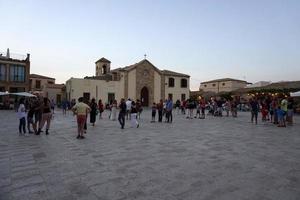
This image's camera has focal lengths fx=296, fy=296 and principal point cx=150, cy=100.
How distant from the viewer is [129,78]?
1642 inches

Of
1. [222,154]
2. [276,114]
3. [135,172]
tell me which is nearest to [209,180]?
[135,172]

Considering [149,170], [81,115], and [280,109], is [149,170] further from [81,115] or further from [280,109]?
[280,109]

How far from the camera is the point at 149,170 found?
552cm

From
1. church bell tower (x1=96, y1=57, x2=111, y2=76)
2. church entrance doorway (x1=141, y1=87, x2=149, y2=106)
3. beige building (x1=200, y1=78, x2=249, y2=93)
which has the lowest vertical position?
church entrance doorway (x1=141, y1=87, x2=149, y2=106)

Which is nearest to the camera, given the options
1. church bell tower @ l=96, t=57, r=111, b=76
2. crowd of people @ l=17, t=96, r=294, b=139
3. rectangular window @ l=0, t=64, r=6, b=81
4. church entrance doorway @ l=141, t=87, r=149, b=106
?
crowd of people @ l=17, t=96, r=294, b=139

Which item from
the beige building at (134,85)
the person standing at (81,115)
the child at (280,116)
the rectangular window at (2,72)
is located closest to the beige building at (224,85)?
the beige building at (134,85)

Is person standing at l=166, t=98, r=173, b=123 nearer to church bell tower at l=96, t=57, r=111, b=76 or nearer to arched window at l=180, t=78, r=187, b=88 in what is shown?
arched window at l=180, t=78, r=187, b=88

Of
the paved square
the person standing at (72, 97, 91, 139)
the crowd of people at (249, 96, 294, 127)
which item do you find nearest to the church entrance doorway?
the crowd of people at (249, 96, 294, 127)

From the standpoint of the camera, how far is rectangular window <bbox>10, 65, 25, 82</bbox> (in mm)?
38281

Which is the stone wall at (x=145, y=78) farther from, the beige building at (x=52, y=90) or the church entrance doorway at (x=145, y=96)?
the beige building at (x=52, y=90)

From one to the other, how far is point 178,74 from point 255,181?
42.4m

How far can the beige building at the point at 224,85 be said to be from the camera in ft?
214

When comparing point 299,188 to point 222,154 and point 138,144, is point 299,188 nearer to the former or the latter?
point 222,154

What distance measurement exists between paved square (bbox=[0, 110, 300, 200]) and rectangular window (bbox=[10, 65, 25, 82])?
33090 millimetres
